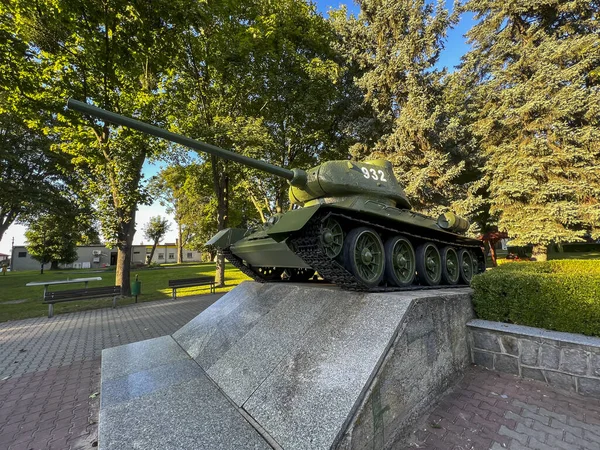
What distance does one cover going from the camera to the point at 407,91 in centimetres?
1755

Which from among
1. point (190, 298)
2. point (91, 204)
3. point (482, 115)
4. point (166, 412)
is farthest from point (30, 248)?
point (482, 115)

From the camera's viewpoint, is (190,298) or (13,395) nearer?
(13,395)

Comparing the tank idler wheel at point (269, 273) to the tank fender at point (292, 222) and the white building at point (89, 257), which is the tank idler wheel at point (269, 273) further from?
the white building at point (89, 257)

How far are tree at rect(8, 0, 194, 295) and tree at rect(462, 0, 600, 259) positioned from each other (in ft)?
51.9

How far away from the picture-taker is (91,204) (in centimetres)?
1343

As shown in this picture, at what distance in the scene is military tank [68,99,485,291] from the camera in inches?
170

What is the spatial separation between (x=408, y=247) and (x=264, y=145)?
1035cm

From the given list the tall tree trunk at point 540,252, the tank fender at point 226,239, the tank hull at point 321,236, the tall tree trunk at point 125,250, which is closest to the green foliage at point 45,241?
the tall tree trunk at point 125,250

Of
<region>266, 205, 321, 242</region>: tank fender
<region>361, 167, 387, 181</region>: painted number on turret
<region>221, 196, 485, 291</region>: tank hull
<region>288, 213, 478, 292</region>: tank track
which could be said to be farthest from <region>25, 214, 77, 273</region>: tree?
<region>288, 213, 478, 292</region>: tank track

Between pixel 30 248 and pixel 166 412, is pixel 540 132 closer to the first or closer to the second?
pixel 166 412

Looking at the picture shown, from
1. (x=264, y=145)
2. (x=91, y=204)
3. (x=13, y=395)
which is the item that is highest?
(x=264, y=145)

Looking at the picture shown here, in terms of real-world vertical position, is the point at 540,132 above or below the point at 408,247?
above

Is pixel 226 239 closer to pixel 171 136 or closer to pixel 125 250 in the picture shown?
pixel 171 136

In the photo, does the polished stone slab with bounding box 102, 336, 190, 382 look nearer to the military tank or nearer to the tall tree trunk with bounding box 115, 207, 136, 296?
the military tank
